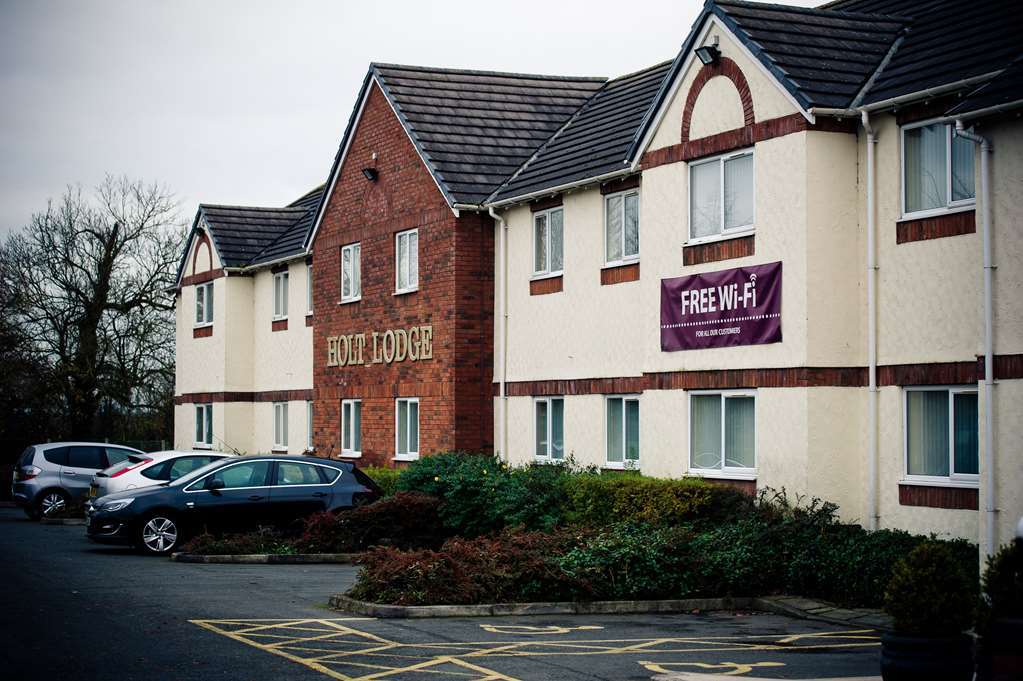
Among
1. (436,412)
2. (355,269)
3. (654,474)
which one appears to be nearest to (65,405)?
(355,269)

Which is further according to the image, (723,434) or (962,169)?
(723,434)

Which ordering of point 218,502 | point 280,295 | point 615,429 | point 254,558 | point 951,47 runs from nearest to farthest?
point 951,47, point 254,558, point 218,502, point 615,429, point 280,295

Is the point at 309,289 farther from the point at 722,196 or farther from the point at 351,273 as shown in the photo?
the point at 722,196

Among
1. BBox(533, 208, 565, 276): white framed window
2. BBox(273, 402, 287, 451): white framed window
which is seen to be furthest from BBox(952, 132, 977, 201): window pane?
BBox(273, 402, 287, 451): white framed window

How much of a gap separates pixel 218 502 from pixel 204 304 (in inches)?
776

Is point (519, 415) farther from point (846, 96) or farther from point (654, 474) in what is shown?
point (846, 96)

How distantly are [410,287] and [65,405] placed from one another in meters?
25.1

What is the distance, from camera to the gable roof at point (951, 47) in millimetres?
16125

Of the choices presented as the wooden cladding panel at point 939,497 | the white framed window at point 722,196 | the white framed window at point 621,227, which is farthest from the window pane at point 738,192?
the wooden cladding panel at point 939,497

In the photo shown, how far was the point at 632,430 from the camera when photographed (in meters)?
22.3

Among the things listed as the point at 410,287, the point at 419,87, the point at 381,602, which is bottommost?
the point at 381,602

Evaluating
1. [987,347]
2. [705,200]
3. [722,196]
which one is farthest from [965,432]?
[705,200]

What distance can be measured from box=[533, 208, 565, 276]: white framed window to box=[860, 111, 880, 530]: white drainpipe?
25.8 ft

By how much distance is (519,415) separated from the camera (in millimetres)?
25484
